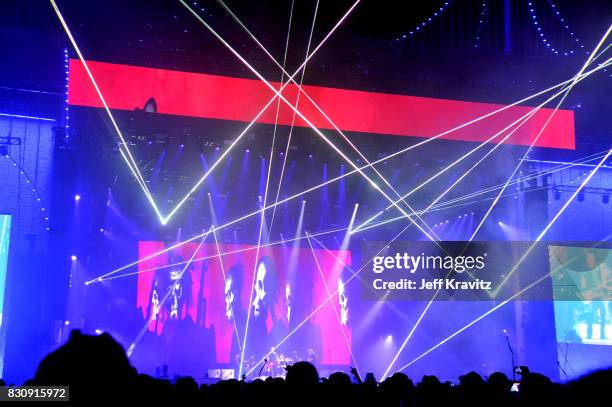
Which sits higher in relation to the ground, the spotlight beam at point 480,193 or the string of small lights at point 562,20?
the string of small lights at point 562,20

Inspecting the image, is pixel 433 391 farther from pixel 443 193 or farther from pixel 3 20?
pixel 3 20

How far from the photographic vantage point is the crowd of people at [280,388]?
1.30 meters

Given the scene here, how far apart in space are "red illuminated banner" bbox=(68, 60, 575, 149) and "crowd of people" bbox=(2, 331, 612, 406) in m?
7.00

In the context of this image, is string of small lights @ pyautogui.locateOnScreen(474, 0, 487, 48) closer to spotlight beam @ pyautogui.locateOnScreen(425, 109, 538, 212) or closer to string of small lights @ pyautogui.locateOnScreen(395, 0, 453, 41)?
string of small lights @ pyautogui.locateOnScreen(395, 0, 453, 41)

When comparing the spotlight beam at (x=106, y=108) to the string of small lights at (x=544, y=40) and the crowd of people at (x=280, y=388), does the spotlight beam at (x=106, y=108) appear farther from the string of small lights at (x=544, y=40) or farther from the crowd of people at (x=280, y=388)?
the string of small lights at (x=544, y=40)

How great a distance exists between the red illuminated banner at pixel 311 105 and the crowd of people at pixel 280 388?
7.00 m

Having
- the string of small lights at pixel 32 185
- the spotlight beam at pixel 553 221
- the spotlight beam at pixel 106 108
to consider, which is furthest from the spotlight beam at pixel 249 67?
the spotlight beam at pixel 553 221

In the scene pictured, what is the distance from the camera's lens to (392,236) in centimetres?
1330

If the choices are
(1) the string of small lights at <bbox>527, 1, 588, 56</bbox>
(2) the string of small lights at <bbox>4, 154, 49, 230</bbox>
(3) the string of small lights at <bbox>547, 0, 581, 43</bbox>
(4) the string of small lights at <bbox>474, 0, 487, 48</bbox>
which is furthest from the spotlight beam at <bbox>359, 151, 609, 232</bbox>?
(2) the string of small lights at <bbox>4, 154, 49, 230</bbox>

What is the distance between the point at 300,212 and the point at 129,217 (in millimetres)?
3614

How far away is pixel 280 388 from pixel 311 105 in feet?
26.2

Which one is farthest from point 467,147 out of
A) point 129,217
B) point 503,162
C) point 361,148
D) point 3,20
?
point 3,20

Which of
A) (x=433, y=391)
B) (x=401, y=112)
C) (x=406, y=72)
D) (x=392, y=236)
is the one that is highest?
(x=406, y=72)

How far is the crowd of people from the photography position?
1.30 meters
